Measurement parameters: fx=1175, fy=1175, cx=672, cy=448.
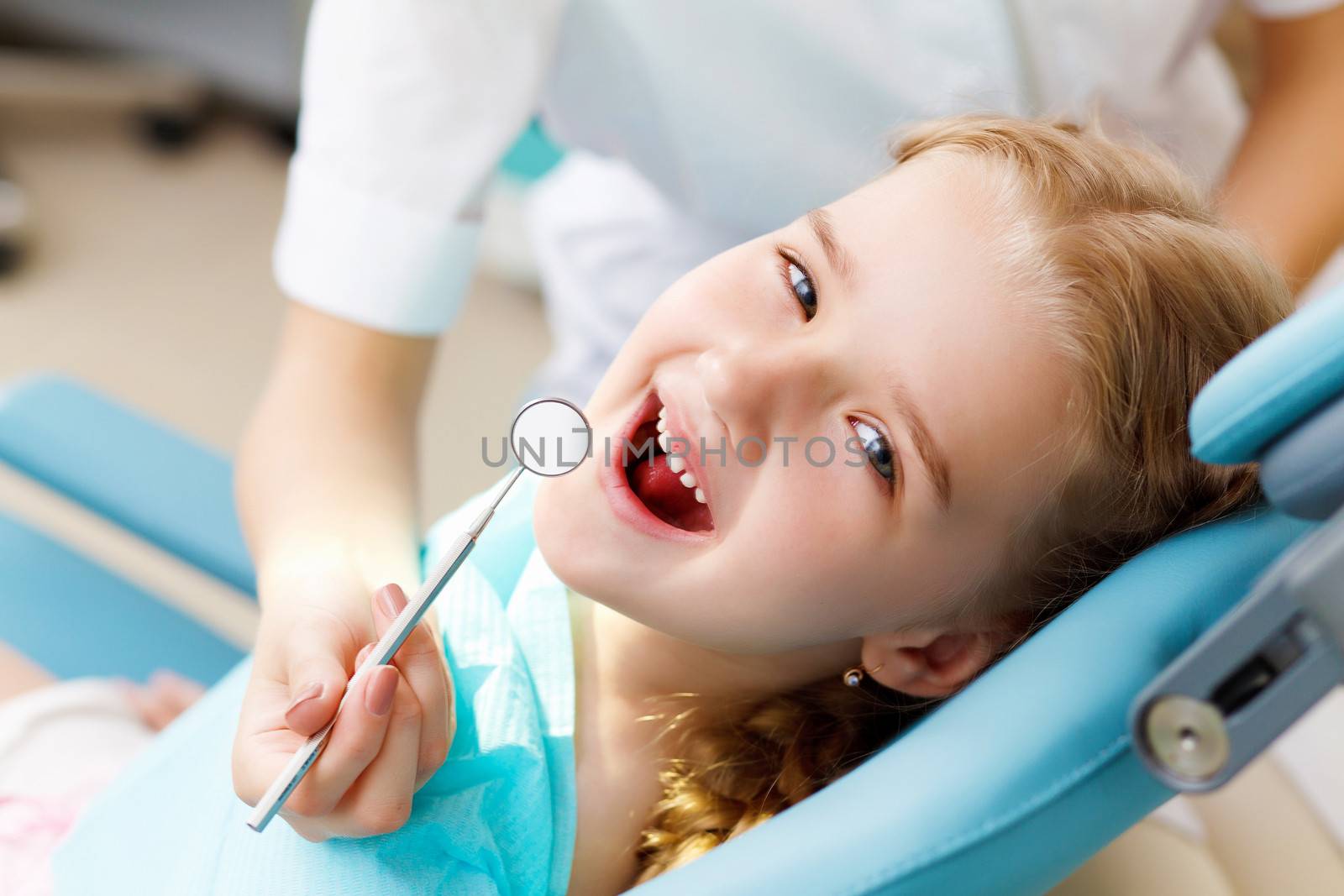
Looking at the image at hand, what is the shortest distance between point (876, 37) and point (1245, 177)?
394 millimetres

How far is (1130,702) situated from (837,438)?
0.22m

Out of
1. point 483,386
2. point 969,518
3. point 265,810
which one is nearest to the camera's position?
point 265,810

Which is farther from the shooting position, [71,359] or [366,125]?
[71,359]

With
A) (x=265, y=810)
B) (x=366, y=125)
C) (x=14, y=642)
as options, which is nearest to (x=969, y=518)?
(x=265, y=810)

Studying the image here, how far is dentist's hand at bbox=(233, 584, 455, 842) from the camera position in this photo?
601 millimetres

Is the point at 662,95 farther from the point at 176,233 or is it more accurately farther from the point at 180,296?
the point at 176,233

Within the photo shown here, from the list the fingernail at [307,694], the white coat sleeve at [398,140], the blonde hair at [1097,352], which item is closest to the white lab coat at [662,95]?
the white coat sleeve at [398,140]

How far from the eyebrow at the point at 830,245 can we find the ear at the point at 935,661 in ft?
0.79

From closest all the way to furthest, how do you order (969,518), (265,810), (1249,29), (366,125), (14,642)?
1. (265,810)
2. (969,518)
3. (366,125)
4. (14,642)
5. (1249,29)

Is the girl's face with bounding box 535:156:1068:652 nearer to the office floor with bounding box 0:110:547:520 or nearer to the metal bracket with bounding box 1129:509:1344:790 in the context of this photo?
the metal bracket with bounding box 1129:509:1344:790

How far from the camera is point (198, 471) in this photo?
110 cm

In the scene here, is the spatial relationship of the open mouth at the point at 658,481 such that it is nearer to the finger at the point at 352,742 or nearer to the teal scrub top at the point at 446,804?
the teal scrub top at the point at 446,804

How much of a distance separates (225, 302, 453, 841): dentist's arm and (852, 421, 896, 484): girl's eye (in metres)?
0.27

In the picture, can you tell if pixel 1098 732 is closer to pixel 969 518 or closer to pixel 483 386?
pixel 969 518
